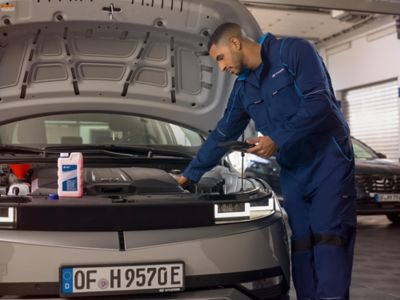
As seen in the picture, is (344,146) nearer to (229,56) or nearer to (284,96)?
(284,96)

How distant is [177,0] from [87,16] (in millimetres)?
522

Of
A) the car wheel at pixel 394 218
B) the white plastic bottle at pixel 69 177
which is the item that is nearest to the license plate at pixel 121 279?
the white plastic bottle at pixel 69 177

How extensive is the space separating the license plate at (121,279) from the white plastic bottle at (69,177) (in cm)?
50

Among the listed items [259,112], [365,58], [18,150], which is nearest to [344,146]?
[259,112]

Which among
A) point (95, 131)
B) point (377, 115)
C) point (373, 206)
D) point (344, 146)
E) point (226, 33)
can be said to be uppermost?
point (377, 115)

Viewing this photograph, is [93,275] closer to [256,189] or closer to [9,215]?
[9,215]

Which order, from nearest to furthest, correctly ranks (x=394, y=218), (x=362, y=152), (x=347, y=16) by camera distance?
(x=394, y=218)
(x=362, y=152)
(x=347, y=16)

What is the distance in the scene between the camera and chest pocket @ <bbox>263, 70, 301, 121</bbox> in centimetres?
248

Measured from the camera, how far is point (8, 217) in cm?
198

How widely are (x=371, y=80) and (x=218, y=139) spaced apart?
11.0 metres

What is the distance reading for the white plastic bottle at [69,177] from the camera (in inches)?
92.3

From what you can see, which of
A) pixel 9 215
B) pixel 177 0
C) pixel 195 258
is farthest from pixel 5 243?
pixel 177 0

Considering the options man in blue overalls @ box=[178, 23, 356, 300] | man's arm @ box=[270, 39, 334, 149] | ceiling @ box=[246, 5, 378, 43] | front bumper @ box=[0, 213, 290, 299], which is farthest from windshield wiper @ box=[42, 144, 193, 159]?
ceiling @ box=[246, 5, 378, 43]

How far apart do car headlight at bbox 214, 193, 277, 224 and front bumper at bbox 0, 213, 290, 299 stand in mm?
30
